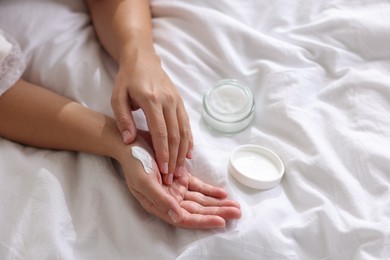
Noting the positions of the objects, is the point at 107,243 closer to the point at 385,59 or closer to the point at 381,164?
the point at 381,164

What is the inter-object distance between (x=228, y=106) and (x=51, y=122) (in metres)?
0.34

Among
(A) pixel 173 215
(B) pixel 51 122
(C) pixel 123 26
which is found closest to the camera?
(A) pixel 173 215

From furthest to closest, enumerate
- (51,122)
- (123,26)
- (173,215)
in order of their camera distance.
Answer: (123,26), (51,122), (173,215)

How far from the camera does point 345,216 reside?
0.77 m

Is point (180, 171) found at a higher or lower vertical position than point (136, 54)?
lower

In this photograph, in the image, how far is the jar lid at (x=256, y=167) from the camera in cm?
83

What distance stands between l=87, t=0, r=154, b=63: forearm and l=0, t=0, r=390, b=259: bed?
0.09ft

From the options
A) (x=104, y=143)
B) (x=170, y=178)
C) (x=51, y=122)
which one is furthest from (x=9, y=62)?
(x=170, y=178)

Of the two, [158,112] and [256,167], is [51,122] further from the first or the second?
[256,167]

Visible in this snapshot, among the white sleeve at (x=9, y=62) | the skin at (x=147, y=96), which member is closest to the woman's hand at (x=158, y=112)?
the skin at (x=147, y=96)

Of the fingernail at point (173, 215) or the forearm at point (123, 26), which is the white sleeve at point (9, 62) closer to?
the forearm at point (123, 26)

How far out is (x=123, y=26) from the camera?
1.00 metres

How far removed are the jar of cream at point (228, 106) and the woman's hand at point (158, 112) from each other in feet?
0.22

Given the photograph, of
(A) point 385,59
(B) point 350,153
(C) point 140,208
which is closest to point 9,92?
(C) point 140,208
